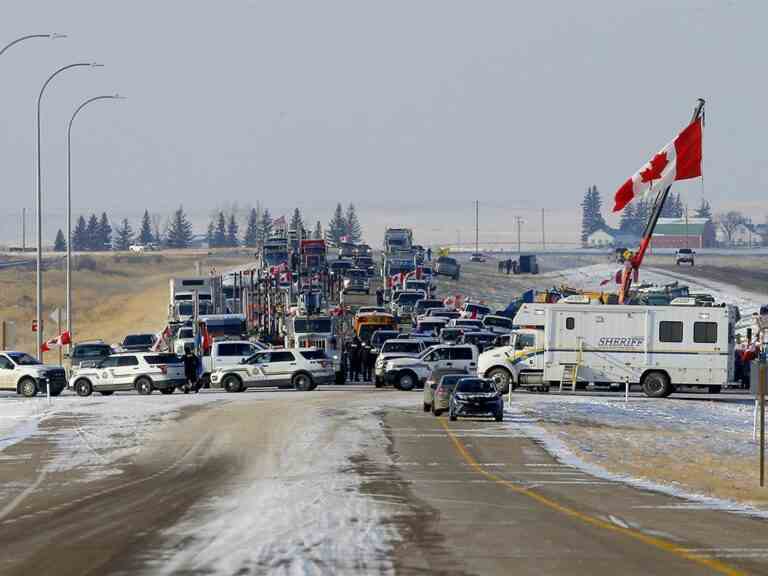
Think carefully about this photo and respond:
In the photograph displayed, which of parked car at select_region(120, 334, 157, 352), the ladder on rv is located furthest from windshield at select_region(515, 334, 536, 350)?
parked car at select_region(120, 334, 157, 352)

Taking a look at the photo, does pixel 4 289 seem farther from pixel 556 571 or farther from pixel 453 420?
pixel 556 571

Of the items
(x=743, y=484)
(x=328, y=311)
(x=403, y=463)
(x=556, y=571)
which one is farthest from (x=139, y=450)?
(x=328, y=311)

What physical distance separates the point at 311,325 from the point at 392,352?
8.77 metres

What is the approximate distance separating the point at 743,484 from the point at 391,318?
51.6 metres

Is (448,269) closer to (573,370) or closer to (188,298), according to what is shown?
(188,298)

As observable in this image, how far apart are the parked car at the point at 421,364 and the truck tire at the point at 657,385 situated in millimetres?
7212

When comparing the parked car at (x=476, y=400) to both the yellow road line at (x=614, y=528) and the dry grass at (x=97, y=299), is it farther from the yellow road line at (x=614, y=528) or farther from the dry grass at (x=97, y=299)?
the dry grass at (x=97, y=299)

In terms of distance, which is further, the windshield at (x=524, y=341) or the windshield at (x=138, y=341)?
the windshield at (x=138, y=341)

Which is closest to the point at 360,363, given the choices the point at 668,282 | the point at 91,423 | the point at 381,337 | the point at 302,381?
the point at 381,337

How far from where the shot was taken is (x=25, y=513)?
22.1m

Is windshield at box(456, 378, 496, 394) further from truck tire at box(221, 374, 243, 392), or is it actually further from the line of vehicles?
truck tire at box(221, 374, 243, 392)

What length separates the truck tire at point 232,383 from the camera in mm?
55969

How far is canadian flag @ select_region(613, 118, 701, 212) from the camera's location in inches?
2172

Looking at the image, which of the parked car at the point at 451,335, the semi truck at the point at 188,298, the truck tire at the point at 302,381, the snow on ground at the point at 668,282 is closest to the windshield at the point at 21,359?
the truck tire at the point at 302,381
